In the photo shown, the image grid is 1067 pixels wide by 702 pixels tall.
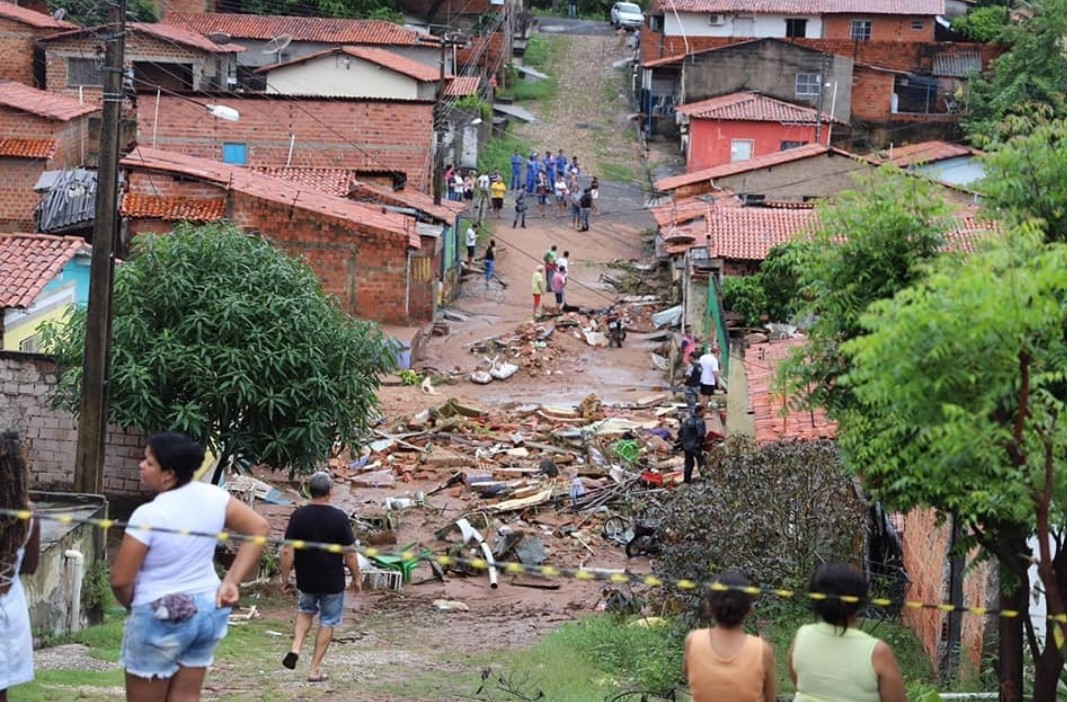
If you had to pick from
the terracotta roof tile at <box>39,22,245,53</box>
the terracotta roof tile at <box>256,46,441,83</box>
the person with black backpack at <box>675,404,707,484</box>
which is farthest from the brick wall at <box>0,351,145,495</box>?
the terracotta roof tile at <box>256,46,441,83</box>

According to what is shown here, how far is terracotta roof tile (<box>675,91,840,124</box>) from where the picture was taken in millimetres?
49969

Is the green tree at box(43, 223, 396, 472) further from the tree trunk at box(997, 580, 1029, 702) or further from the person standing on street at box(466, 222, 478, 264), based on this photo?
the person standing on street at box(466, 222, 478, 264)

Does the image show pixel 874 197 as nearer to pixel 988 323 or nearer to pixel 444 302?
pixel 988 323

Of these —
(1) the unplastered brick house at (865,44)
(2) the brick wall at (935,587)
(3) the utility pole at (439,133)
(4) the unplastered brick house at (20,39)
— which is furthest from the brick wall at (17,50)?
(2) the brick wall at (935,587)

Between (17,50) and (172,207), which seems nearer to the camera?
(172,207)

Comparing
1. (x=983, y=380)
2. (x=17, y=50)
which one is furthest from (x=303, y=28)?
(x=983, y=380)

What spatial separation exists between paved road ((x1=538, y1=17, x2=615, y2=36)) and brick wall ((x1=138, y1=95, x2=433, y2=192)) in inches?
1203

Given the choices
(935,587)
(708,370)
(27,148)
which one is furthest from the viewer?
(27,148)

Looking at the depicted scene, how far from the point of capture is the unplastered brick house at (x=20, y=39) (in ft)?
154

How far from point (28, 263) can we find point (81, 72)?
2588cm

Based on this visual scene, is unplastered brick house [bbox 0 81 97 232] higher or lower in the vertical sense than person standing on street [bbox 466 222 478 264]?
higher

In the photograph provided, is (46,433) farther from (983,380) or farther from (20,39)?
(20,39)

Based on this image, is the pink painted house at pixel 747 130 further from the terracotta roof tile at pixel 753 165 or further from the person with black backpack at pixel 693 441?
the person with black backpack at pixel 693 441

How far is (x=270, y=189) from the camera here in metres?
33.7
